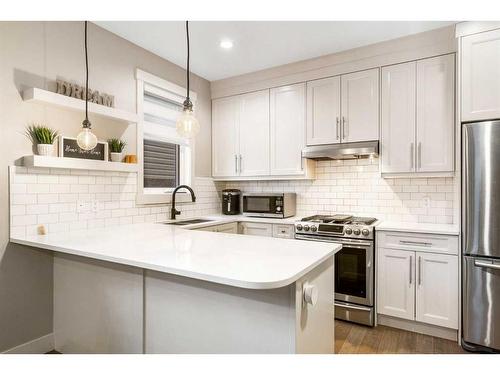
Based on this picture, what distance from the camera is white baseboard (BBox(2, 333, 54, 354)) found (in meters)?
Answer: 2.18

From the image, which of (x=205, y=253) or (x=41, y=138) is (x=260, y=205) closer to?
(x=205, y=253)

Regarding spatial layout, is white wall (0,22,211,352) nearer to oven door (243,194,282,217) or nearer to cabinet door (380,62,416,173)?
oven door (243,194,282,217)

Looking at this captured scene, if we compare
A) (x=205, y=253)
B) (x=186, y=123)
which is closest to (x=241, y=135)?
(x=186, y=123)

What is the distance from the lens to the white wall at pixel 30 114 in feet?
6.91

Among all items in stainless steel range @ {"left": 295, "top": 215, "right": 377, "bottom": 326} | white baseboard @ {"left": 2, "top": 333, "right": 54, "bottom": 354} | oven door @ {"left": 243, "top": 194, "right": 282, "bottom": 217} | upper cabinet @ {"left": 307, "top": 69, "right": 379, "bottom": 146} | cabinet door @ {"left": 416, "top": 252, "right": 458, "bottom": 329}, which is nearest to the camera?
white baseboard @ {"left": 2, "top": 333, "right": 54, "bottom": 354}

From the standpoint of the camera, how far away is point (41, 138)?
222 centimetres

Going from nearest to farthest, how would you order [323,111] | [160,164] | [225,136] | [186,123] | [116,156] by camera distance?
[186,123], [116,156], [323,111], [160,164], [225,136]

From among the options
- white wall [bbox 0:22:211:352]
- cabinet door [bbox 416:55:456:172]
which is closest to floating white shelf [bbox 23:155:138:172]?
white wall [bbox 0:22:211:352]

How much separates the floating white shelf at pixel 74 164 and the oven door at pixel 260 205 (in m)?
1.45

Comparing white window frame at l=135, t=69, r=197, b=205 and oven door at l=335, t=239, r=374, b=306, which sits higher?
white window frame at l=135, t=69, r=197, b=205

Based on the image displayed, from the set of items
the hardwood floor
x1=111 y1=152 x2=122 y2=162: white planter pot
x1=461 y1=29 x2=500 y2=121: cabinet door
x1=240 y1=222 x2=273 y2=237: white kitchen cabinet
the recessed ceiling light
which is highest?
the recessed ceiling light

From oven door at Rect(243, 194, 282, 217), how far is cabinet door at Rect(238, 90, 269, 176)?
0.31m

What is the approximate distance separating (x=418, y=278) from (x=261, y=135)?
2.24 metres
